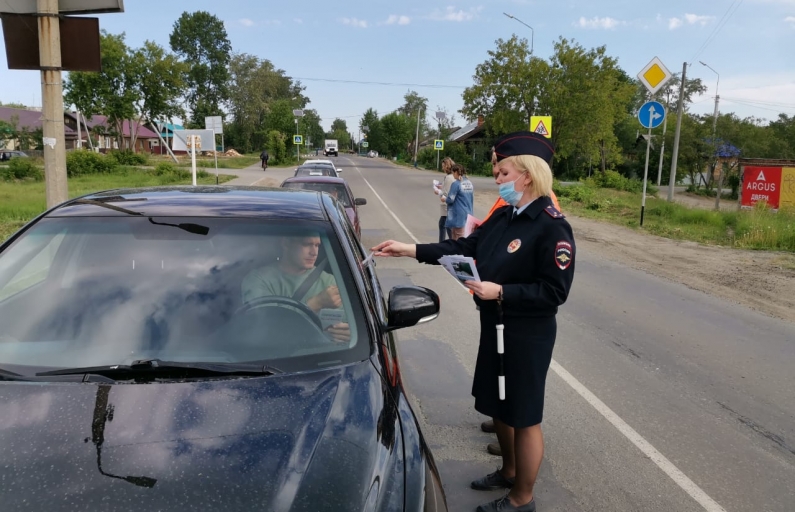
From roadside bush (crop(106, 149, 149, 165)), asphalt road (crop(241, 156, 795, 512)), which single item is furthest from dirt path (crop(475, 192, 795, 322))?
roadside bush (crop(106, 149, 149, 165))

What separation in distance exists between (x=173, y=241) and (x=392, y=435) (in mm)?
1353

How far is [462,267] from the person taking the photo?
10.3 feet

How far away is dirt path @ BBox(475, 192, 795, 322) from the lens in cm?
895

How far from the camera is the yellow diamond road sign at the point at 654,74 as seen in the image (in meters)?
15.7

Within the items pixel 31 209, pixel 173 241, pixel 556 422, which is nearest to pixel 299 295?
pixel 173 241

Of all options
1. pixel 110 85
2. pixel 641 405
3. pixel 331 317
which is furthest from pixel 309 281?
pixel 110 85

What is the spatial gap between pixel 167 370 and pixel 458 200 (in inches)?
323

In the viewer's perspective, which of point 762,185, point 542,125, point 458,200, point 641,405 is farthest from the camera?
point 762,185

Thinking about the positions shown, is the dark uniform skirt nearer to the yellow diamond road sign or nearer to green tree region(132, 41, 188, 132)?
the yellow diamond road sign

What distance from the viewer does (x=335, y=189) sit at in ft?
37.4

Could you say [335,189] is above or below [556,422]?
above

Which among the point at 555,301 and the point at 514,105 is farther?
the point at 514,105

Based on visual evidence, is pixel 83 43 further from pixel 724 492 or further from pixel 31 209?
pixel 31 209

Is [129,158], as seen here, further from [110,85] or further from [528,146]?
[528,146]
